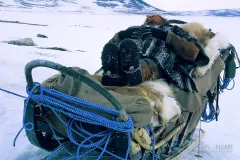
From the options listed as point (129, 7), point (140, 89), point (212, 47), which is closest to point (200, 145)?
point (212, 47)

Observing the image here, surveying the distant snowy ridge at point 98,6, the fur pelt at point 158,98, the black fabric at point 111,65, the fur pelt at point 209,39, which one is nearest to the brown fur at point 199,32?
the fur pelt at point 209,39

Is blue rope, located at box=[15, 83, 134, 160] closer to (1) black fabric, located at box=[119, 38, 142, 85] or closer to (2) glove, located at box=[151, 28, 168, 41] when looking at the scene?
(1) black fabric, located at box=[119, 38, 142, 85]

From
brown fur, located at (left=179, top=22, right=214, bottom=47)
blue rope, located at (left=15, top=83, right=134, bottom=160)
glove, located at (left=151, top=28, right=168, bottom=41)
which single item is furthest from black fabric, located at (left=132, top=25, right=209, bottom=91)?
blue rope, located at (left=15, top=83, right=134, bottom=160)

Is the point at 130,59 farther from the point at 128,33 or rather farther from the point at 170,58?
the point at 128,33

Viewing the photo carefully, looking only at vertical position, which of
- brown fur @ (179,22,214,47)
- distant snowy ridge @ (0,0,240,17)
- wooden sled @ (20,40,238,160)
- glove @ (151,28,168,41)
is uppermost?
glove @ (151,28,168,41)

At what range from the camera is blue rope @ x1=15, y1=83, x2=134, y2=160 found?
1.46 meters

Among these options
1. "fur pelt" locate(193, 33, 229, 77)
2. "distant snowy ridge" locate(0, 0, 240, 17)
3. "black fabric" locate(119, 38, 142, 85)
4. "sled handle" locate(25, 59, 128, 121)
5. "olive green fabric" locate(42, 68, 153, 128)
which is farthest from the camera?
"distant snowy ridge" locate(0, 0, 240, 17)

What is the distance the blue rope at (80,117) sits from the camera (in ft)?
4.78

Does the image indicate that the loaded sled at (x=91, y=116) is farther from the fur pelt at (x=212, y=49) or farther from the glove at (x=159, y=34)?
the glove at (x=159, y=34)

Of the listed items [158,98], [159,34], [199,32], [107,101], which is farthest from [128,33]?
[107,101]

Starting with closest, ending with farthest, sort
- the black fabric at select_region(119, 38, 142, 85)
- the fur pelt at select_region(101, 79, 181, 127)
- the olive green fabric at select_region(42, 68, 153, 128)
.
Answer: the olive green fabric at select_region(42, 68, 153, 128)
the fur pelt at select_region(101, 79, 181, 127)
the black fabric at select_region(119, 38, 142, 85)

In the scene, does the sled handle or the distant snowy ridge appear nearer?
the sled handle

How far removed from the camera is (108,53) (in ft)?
6.36

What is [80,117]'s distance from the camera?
1.51m
